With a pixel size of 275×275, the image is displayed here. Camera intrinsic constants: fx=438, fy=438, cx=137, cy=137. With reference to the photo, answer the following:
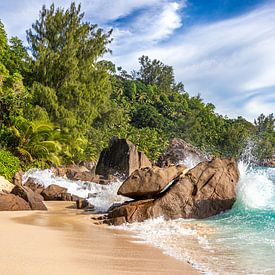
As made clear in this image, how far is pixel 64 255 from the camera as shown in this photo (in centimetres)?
630

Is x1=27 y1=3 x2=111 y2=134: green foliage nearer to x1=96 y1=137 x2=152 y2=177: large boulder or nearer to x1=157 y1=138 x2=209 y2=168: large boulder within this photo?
x1=96 y1=137 x2=152 y2=177: large boulder

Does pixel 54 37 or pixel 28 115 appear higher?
pixel 54 37

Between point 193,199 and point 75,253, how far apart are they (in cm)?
731

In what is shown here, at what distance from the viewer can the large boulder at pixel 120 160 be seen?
31312 millimetres

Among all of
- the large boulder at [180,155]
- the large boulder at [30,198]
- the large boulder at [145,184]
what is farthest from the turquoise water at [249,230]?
the large boulder at [180,155]

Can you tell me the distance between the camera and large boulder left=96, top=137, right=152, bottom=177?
103 feet

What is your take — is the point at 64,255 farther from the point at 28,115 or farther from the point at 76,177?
the point at 28,115

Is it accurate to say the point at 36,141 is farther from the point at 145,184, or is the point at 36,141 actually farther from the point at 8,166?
the point at 145,184

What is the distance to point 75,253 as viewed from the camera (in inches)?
260

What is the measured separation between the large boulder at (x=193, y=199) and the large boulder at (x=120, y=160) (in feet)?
54.6

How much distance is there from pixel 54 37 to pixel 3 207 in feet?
80.4

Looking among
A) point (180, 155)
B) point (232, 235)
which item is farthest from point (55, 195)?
point (180, 155)

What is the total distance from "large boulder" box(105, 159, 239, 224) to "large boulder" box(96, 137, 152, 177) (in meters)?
16.6

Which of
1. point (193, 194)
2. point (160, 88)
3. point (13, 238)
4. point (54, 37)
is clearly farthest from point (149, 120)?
point (13, 238)
